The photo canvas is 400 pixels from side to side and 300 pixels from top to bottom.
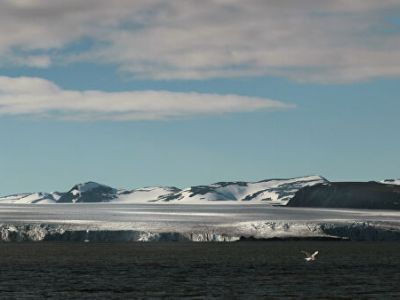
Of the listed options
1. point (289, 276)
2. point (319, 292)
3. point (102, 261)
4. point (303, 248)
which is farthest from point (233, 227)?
point (319, 292)

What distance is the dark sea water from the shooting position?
2266 inches

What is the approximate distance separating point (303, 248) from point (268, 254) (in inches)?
666

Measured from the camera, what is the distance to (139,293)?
57594mm

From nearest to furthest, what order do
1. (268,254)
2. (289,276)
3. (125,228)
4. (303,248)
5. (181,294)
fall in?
(181,294) < (289,276) < (268,254) < (303,248) < (125,228)

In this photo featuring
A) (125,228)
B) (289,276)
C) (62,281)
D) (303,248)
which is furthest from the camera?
(125,228)

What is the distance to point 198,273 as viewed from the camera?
74250mm

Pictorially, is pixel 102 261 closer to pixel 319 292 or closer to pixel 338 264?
pixel 338 264

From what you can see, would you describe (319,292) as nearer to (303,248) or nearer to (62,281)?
(62,281)

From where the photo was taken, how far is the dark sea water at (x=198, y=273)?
57562 millimetres

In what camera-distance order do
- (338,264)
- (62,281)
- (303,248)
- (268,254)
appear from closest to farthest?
(62,281)
(338,264)
(268,254)
(303,248)

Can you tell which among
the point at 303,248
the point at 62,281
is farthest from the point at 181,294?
the point at 303,248

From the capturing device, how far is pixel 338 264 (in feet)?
281

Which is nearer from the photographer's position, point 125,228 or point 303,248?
point 303,248

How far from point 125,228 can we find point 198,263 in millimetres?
49061
